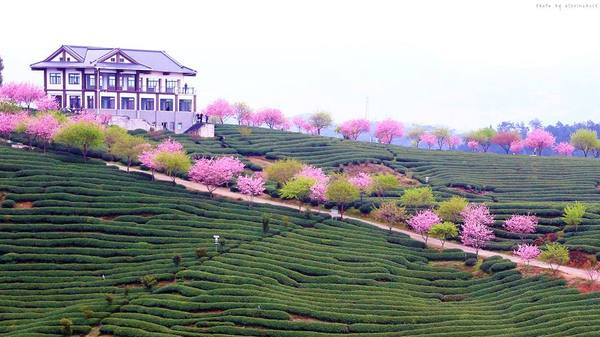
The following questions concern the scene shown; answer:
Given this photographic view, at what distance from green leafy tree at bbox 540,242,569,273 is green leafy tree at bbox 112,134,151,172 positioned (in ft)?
133

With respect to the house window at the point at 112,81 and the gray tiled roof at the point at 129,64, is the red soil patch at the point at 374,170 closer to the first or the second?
the gray tiled roof at the point at 129,64

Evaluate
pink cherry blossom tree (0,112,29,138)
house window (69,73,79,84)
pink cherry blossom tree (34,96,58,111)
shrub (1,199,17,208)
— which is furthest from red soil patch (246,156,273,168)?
shrub (1,199,17,208)

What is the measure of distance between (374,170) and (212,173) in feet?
87.1

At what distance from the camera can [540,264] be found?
250 feet

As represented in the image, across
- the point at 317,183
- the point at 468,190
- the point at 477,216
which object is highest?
the point at 317,183

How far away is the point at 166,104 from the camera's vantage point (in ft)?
387

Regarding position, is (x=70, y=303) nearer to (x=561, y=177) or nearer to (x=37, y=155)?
(x=37, y=155)

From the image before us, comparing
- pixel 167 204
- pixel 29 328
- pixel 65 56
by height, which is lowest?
pixel 29 328

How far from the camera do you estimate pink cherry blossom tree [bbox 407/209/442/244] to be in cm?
8144

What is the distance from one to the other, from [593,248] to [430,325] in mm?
22075

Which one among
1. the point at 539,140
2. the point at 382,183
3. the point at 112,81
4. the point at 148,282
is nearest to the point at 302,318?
the point at 148,282

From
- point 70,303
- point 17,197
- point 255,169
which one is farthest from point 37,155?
point 70,303

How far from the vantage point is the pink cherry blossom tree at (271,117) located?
146 m

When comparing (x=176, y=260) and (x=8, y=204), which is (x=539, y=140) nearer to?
(x=176, y=260)
